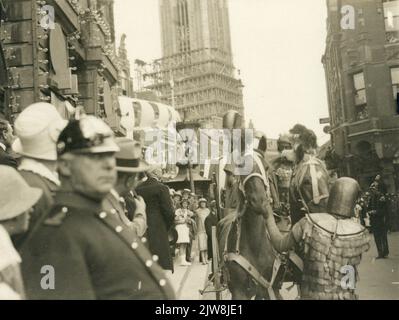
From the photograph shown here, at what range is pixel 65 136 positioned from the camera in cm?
327

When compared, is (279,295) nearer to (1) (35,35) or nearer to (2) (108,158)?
(2) (108,158)

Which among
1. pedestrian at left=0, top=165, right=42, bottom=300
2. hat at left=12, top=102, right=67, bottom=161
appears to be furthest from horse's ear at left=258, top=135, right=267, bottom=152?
pedestrian at left=0, top=165, right=42, bottom=300

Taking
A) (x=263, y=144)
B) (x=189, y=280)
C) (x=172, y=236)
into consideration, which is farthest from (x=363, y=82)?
(x=189, y=280)

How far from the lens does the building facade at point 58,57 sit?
16.4 ft

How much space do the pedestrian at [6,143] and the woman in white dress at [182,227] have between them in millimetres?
1363

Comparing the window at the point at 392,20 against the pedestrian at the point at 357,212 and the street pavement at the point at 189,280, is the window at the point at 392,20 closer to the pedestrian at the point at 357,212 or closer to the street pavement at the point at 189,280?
the pedestrian at the point at 357,212

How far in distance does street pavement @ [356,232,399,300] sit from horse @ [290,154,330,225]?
517mm

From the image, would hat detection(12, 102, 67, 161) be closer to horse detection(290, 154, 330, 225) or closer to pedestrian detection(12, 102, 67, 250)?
pedestrian detection(12, 102, 67, 250)

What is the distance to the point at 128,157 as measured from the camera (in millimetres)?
3430

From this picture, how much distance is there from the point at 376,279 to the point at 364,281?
0.13 metres

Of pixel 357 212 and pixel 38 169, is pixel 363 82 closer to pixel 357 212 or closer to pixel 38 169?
pixel 357 212

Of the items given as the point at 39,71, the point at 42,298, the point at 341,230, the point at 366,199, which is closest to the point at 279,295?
the point at 341,230

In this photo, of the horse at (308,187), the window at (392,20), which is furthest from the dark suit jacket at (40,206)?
the window at (392,20)

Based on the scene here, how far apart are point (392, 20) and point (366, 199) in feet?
7.71
